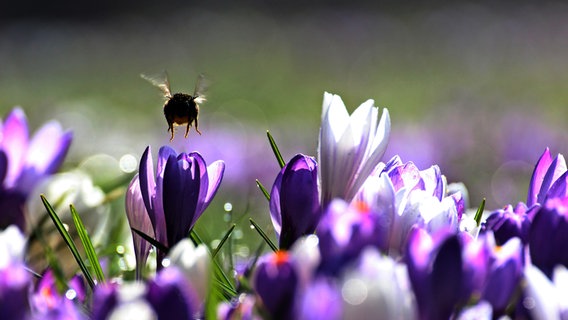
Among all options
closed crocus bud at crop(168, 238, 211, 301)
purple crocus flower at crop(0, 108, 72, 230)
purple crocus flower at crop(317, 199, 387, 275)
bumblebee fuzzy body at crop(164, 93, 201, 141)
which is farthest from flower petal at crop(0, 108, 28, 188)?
purple crocus flower at crop(317, 199, 387, 275)

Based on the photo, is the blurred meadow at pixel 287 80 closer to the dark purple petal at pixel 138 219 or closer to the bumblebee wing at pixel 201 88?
the bumblebee wing at pixel 201 88

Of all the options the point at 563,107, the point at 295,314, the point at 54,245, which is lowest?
the point at 54,245

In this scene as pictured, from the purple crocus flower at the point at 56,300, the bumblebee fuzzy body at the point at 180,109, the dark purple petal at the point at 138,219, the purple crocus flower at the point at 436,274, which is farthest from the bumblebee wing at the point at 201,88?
the purple crocus flower at the point at 436,274

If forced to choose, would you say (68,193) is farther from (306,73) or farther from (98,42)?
(98,42)

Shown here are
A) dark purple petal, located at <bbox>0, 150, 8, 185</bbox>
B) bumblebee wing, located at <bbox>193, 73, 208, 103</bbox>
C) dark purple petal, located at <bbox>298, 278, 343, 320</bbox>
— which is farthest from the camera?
bumblebee wing, located at <bbox>193, 73, 208, 103</bbox>

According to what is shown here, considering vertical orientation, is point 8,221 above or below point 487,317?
below

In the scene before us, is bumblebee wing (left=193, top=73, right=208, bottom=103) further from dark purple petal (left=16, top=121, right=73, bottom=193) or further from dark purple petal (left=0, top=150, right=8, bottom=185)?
dark purple petal (left=0, top=150, right=8, bottom=185)

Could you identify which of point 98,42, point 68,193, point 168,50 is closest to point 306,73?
point 168,50
